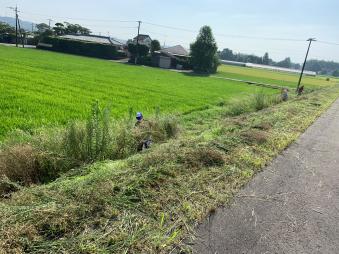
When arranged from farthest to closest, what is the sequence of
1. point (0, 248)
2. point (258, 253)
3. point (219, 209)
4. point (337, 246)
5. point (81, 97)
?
point (81, 97)
point (219, 209)
point (337, 246)
point (258, 253)
point (0, 248)

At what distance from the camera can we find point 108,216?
3113 millimetres

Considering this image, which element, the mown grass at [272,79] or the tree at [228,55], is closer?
the mown grass at [272,79]

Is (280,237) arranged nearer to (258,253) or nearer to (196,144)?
(258,253)

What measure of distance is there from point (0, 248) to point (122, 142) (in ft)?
12.4

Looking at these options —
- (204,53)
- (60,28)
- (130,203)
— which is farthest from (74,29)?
(130,203)

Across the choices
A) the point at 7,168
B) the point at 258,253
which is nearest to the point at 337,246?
the point at 258,253

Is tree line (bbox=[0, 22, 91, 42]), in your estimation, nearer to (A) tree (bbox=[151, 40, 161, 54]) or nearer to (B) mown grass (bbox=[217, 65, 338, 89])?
(A) tree (bbox=[151, 40, 161, 54])

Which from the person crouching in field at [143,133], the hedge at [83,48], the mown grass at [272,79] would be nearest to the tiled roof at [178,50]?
the mown grass at [272,79]

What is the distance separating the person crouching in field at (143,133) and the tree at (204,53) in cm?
4659

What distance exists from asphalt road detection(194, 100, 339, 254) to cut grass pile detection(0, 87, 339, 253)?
0.20 meters

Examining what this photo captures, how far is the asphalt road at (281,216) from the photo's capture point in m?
3.14

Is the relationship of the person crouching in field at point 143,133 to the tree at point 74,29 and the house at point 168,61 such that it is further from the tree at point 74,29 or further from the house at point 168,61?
the tree at point 74,29

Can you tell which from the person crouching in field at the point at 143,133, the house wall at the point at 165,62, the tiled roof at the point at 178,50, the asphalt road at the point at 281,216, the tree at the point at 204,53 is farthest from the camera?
the tiled roof at the point at 178,50

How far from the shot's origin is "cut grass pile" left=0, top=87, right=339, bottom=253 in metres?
2.70
